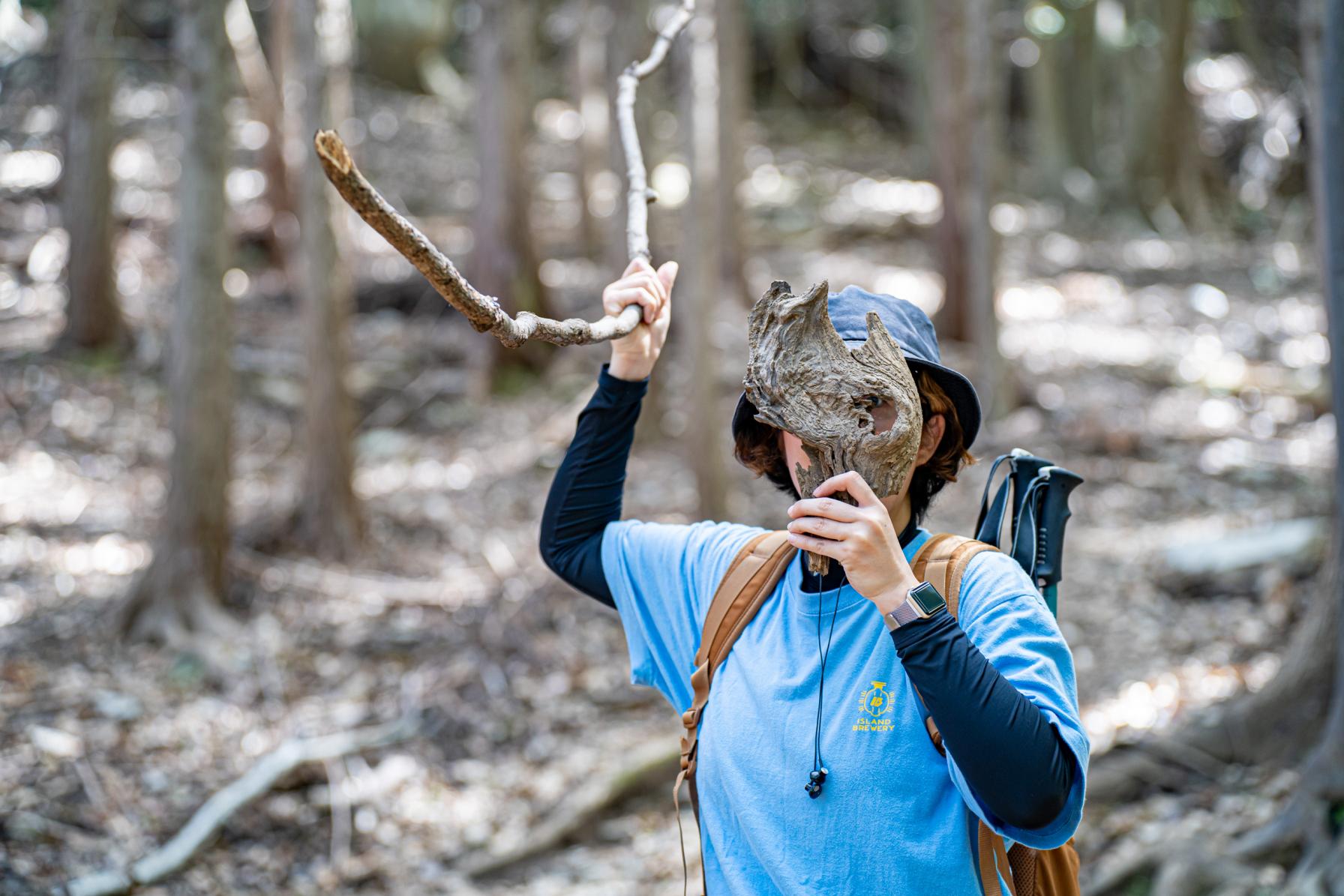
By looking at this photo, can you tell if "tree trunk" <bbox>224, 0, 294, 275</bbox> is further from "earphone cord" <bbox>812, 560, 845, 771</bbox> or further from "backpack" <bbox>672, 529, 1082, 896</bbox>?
"earphone cord" <bbox>812, 560, 845, 771</bbox>

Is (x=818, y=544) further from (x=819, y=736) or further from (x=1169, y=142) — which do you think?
(x=1169, y=142)

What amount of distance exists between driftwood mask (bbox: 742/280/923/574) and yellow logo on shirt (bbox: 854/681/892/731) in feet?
0.69

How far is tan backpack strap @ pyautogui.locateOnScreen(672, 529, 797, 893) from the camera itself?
6.66 feet

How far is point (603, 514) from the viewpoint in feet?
7.87

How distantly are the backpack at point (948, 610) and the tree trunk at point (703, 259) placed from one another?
5635 millimetres

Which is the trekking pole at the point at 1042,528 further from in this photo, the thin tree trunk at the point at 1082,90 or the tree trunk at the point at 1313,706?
the thin tree trunk at the point at 1082,90

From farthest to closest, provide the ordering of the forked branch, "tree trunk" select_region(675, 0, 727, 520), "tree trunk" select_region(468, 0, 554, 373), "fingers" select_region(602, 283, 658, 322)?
"tree trunk" select_region(468, 0, 554, 373)
"tree trunk" select_region(675, 0, 727, 520)
"fingers" select_region(602, 283, 658, 322)
the forked branch

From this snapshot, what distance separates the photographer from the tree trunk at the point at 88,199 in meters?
10.6

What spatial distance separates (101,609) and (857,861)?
21.3 feet

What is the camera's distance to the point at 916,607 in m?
1.56

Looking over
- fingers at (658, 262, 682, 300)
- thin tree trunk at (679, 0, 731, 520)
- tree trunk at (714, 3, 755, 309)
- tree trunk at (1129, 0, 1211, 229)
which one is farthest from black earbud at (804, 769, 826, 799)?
tree trunk at (1129, 0, 1211, 229)

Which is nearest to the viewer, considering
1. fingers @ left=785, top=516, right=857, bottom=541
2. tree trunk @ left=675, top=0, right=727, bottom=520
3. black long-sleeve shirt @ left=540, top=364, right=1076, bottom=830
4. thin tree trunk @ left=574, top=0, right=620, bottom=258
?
black long-sleeve shirt @ left=540, top=364, right=1076, bottom=830

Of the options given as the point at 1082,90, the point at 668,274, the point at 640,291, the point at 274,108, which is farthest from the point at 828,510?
the point at 1082,90

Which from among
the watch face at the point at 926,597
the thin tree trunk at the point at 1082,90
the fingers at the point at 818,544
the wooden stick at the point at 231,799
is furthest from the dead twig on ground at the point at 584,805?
the thin tree trunk at the point at 1082,90
